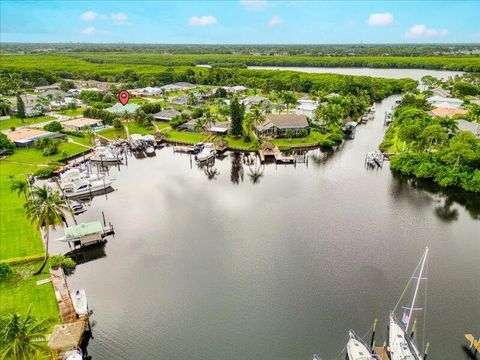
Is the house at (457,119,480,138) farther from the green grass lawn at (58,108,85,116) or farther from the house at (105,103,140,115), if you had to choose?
the green grass lawn at (58,108,85,116)

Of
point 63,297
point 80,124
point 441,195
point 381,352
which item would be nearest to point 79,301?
point 63,297

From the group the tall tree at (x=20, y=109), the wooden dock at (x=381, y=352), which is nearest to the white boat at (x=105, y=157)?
the tall tree at (x=20, y=109)

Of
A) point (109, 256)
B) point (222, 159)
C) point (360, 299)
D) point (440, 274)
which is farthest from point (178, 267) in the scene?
point (222, 159)

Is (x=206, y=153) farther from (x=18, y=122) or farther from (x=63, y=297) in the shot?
(x=18, y=122)

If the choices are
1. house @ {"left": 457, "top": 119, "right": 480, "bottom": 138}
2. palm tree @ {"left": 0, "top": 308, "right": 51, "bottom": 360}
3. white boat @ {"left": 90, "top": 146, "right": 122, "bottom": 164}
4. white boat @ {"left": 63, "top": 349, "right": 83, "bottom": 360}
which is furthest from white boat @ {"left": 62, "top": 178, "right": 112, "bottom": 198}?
house @ {"left": 457, "top": 119, "right": 480, "bottom": 138}

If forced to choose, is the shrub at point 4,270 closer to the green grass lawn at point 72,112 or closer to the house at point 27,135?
the house at point 27,135
